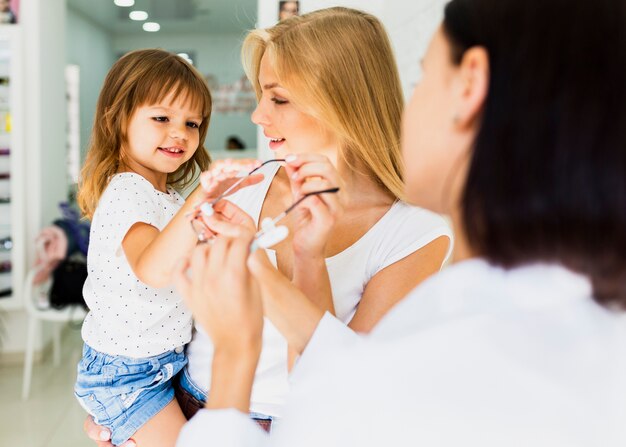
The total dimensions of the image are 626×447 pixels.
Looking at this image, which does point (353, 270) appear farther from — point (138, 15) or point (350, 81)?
point (138, 15)

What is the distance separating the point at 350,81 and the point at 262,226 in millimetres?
533

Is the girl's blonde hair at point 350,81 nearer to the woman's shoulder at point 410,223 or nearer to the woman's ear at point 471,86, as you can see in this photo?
the woman's shoulder at point 410,223

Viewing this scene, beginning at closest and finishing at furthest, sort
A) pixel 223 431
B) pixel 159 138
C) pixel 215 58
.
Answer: pixel 223 431 < pixel 159 138 < pixel 215 58

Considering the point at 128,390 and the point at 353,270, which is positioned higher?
the point at 353,270

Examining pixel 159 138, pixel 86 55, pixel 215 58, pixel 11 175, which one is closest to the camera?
pixel 159 138

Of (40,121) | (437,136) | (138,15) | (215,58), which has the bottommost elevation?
(215,58)

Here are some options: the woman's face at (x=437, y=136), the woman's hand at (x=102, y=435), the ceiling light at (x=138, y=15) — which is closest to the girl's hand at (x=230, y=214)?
the woman's face at (x=437, y=136)

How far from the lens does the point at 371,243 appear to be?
1.19m

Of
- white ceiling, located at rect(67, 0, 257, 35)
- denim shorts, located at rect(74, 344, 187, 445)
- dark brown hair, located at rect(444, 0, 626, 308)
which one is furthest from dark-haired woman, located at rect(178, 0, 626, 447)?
white ceiling, located at rect(67, 0, 257, 35)

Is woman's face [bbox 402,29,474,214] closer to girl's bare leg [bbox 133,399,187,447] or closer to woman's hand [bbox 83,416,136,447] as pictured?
girl's bare leg [bbox 133,399,187,447]

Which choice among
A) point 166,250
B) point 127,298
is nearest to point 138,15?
point 127,298

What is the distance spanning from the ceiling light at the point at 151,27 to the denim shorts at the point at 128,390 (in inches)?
324

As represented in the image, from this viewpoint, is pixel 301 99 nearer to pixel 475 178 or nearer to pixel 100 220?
pixel 100 220

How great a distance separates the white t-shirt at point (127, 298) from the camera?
1.41 m
